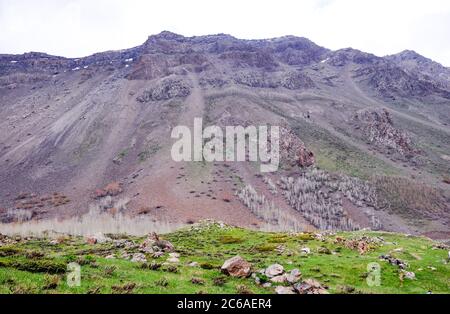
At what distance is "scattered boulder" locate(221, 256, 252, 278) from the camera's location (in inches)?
898

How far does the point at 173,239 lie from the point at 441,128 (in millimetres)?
169217

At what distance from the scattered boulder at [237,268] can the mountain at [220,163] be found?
67111 mm

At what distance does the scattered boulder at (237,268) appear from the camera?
22797 mm

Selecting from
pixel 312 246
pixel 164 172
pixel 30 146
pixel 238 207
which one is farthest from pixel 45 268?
pixel 30 146

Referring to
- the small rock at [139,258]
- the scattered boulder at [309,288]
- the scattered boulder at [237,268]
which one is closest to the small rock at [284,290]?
the scattered boulder at [309,288]

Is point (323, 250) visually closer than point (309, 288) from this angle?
No

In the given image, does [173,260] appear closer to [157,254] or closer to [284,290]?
[157,254]

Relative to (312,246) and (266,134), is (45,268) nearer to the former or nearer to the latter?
(312,246)

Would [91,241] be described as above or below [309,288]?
below
